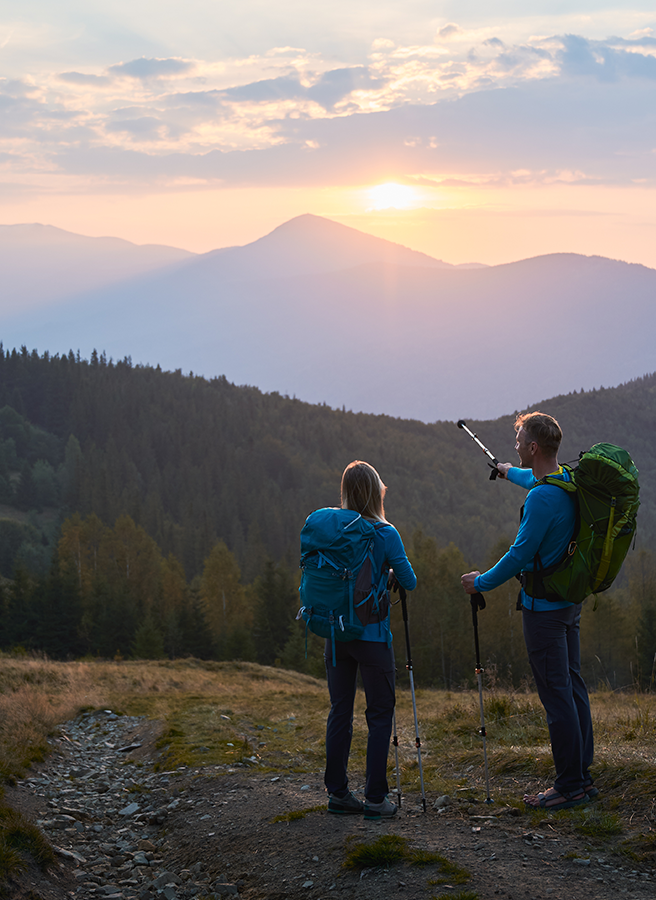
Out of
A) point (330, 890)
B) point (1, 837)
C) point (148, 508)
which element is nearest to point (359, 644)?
point (330, 890)

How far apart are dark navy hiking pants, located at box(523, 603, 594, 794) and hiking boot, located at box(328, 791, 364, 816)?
1698mm

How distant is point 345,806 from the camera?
6.11m

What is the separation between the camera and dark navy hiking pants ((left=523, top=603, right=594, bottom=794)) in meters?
5.55

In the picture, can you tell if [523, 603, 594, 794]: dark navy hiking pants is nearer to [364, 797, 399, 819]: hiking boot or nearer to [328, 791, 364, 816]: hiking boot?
[364, 797, 399, 819]: hiking boot

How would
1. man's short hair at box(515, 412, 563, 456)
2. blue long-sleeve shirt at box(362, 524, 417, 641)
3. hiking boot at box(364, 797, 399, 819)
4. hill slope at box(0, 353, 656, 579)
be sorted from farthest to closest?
hill slope at box(0, 353, 656, 579)
hiking boot at box(364, 797, 399, 819)
blue long-sleeve shirt at box(362, 524, 417, 641)
man's short hair at box(515, 412, 563, 456)

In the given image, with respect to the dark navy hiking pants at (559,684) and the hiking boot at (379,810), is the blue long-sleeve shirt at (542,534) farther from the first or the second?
the hiking boot at (379,810)

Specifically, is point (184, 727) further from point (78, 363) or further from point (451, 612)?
point (78, 363)

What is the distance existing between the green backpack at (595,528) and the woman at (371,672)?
1.15 m

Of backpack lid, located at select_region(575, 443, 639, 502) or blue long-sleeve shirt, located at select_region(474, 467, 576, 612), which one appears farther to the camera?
blue long-sleeve shirt, located at select_region(474, 467, 576, 612)

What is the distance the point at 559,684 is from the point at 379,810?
6.05ft

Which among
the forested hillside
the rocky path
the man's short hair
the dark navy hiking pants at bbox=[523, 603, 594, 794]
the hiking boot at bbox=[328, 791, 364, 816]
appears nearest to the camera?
the rocky path

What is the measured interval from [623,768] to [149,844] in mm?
4275

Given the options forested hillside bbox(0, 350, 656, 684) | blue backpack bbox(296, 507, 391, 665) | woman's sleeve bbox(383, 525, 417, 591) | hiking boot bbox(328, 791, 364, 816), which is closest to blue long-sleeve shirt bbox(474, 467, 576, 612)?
woman's sleeve bbox(383, 525, 417, 591)

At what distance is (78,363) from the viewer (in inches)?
7106
